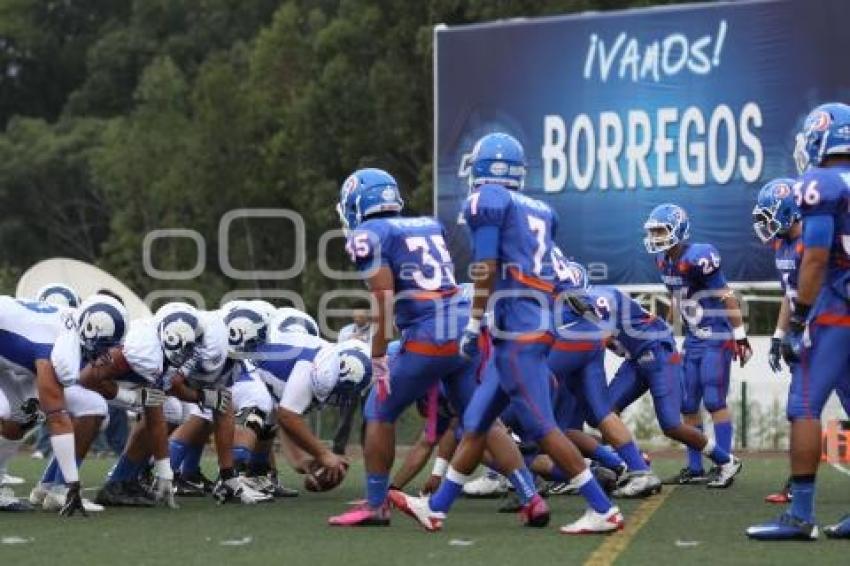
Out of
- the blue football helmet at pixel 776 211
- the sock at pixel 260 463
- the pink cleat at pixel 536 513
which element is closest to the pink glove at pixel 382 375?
the pink cleat at pixel 536 513

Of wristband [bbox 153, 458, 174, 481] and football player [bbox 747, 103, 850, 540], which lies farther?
wristband [bbox 153, 458, 174, 481]

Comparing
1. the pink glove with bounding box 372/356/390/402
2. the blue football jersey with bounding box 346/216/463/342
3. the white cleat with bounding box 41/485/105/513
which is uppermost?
the blue football jersey with bounding box 346/216/463/342

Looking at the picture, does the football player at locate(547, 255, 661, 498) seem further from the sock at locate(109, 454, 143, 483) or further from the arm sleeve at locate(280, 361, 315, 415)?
the sock at locate(109, 454, 143, 483)

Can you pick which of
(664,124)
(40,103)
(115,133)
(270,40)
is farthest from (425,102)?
(40,103)

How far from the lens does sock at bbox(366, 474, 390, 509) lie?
29.3ft

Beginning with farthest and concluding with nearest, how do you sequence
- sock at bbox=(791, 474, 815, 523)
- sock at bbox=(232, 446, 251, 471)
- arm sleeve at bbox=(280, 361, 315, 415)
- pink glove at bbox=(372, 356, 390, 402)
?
sock at bbox=(232, 446, 251, 471) → arm sleeve at bbox=(280, 361, 315, 415) → pink glove at bbox=(372, 356, 390, 402) → sock at bbox=(791, 474, 815, 523)

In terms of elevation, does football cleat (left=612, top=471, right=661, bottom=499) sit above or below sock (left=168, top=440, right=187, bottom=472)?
below

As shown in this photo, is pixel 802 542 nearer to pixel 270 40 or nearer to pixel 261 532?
pixel 261 532

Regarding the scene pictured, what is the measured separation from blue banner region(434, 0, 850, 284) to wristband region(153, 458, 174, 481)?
34.1 ft

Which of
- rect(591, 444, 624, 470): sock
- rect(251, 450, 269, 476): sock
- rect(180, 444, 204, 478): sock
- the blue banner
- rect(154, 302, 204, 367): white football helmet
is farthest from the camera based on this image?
the blue banner

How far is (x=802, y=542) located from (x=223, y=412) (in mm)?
3926

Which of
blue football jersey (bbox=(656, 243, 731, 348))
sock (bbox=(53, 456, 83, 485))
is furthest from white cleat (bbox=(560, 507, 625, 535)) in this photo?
blue football jersey (bbox=(656, 243, 731, 348))

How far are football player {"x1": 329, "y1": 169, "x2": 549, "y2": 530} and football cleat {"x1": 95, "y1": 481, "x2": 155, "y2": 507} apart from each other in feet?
6.04

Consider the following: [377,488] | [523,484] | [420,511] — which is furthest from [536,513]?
[377,488]
